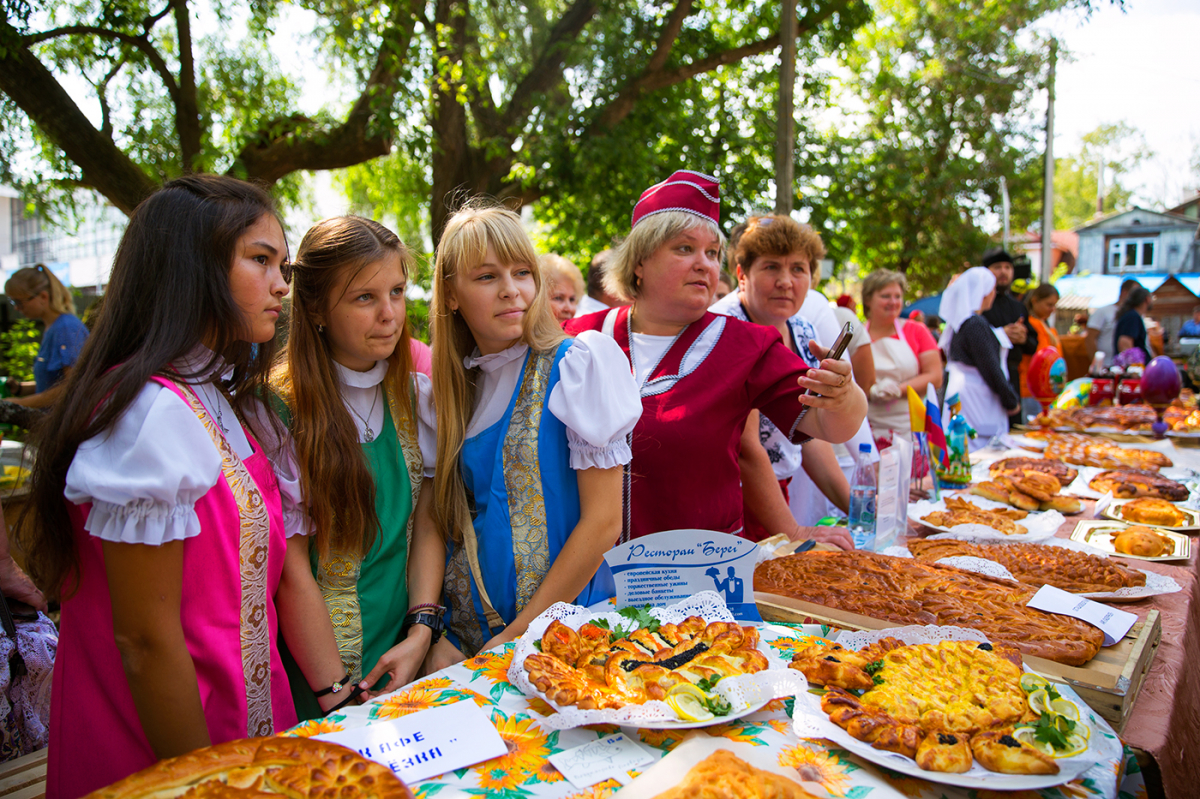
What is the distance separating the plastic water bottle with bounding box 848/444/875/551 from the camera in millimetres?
2461

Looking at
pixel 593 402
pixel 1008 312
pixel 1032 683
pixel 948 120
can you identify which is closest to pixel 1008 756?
pixel 1032 683

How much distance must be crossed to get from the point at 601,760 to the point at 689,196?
179 cm

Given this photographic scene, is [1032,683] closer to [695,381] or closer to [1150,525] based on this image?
[695,381]

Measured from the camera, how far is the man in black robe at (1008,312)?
6.84 m

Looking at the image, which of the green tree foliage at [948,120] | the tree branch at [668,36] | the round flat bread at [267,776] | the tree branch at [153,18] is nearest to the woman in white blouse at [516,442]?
the round flat bread at [267,776]

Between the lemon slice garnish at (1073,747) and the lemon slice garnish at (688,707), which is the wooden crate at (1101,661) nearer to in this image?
the lemon slice garnish at (1073,747)

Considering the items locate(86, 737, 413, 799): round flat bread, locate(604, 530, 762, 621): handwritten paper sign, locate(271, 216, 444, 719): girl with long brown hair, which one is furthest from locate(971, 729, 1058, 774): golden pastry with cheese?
locate(271, 216, 444, 719): girl with long brown hair

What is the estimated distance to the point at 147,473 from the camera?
123 centimetres

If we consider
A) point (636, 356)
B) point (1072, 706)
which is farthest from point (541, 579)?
point (1072, 706)

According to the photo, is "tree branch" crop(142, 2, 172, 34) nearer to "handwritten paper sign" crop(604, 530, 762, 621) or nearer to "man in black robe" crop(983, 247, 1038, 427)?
"handwritten paper sign" crop(604, 530, 762, 621)

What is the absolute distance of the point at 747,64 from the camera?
11227mm

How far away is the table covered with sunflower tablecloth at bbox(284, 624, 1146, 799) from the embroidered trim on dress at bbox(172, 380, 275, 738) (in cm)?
28

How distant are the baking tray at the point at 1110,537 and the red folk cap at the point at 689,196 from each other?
177 centimetres

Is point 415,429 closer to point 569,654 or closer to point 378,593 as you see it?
point 378,593
